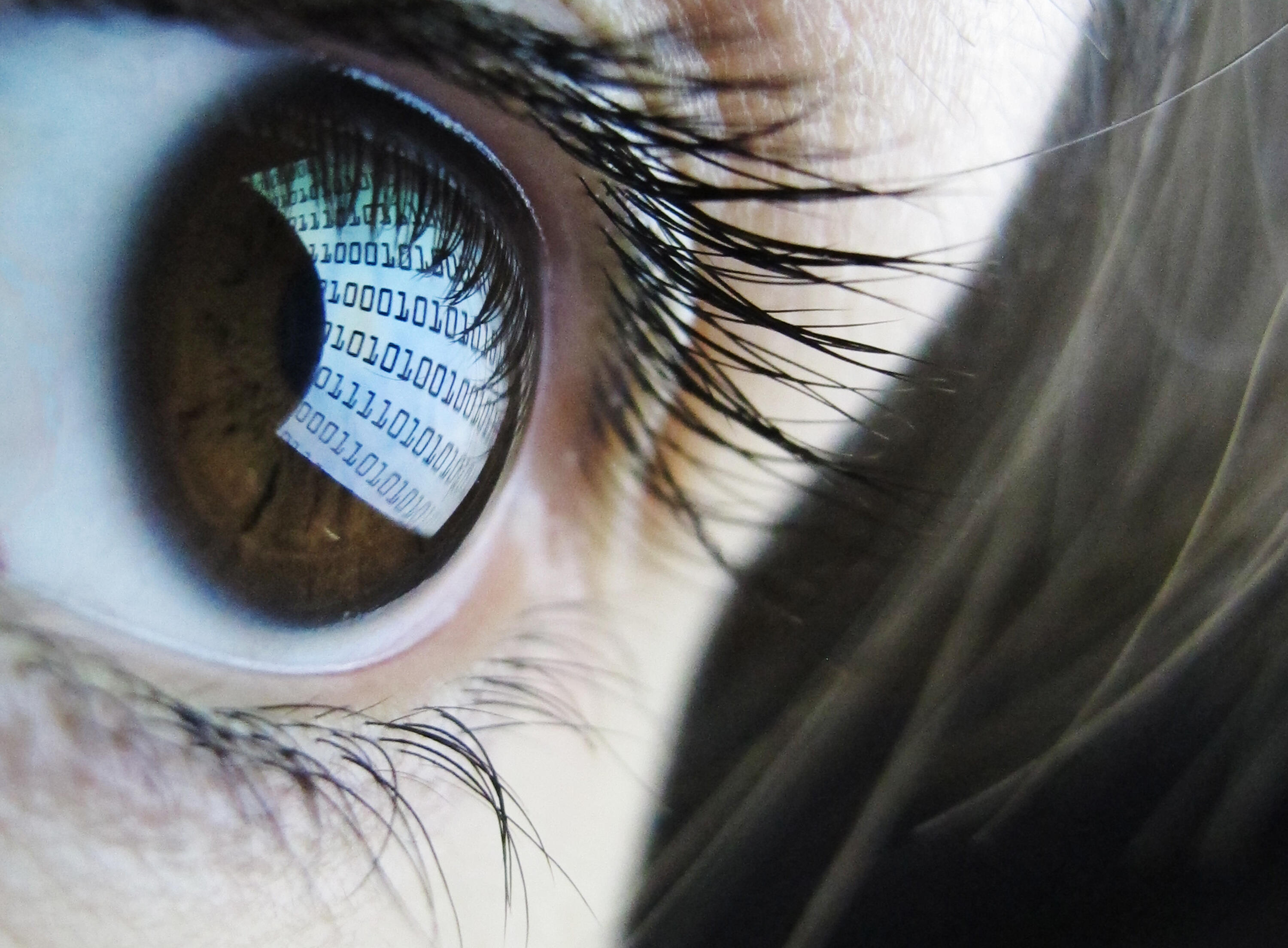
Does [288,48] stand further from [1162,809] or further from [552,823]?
[1162,809]

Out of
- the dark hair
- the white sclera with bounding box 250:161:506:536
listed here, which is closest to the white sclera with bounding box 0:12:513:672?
the white sclera with bounding box 250:161:506:536

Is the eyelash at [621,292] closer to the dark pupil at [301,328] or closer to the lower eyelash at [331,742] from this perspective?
the lower eyelash at [331,742]

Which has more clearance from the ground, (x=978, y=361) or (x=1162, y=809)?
(x=978, y=361)

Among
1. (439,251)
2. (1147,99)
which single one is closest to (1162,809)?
(1147,99)

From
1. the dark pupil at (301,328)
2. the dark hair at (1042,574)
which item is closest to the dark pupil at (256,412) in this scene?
the dark pupil at (301,328)

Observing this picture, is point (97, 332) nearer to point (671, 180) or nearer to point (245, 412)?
point (245, 412)
